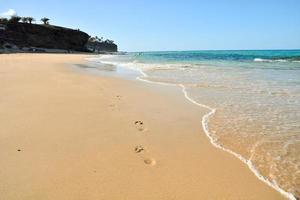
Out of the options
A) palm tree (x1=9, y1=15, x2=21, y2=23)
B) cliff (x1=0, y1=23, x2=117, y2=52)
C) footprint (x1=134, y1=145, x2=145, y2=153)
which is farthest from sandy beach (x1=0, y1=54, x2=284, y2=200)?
palm tree (x1=9, y1=15, x2=21, y2=23)

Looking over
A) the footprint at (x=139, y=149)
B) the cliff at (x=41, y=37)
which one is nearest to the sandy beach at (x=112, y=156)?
the footprint at (x=139, y=149)

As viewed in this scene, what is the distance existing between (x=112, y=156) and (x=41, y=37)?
76811mm

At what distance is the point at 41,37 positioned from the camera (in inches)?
2904

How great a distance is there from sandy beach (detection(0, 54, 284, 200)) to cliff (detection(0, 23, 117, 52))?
5901 cm

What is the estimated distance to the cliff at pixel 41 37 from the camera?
64.9m

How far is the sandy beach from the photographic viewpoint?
116 inches

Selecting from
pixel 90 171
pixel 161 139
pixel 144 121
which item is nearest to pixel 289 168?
pixel 161 139

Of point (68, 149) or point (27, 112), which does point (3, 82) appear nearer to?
point (27, 112)

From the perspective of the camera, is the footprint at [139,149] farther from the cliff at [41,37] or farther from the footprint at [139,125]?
the cliff at [41,37]

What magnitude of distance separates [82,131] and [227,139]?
237cm

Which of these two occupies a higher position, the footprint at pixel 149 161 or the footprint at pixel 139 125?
the footprint at pixel 149 161

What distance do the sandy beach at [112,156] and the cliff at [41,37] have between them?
59.0 meters

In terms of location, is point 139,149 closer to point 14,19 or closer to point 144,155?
point 144,155

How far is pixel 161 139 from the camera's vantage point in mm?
4609
